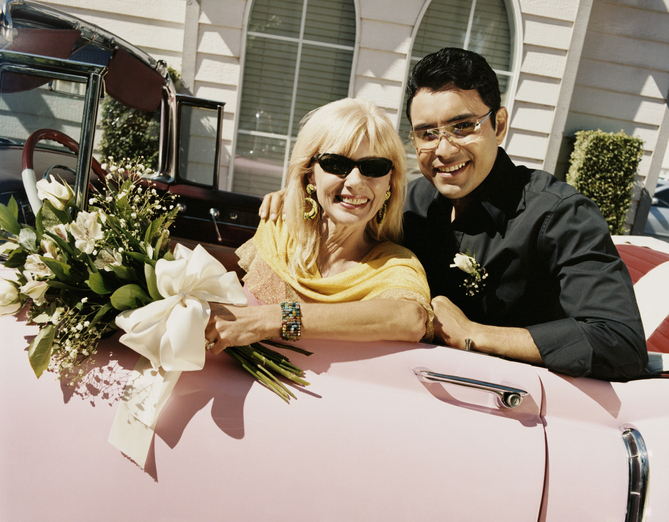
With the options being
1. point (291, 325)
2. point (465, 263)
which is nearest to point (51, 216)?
point (291, 325)

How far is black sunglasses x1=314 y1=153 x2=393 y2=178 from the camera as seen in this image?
1.67 metres

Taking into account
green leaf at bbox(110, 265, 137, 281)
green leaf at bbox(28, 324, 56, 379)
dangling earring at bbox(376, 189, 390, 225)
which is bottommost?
green leaf at bbox(28, 324, 56, 379)

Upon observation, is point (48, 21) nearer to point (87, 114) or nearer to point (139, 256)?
point (87, 114)

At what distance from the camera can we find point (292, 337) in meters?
1.29

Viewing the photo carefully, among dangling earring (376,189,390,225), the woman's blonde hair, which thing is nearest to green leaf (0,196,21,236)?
the woman's blonde hair

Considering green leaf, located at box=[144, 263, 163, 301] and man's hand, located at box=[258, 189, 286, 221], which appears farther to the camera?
man's hand, located at box=[258, 189, 286, 221]

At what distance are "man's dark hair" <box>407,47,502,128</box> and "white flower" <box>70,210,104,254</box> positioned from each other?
4.22 ft

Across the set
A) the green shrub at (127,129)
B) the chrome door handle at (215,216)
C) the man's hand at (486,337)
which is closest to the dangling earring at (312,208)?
the man's hand at (486,337)

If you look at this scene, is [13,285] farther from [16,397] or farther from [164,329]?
[164,329]

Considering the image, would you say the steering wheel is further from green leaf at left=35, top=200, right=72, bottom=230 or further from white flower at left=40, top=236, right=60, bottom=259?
white flower at left=40, top=236, right=60, bottom=259

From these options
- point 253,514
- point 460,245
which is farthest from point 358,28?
point 253,514

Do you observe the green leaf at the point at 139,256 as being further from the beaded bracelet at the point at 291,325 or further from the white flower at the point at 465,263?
the white flower at the point at 465,263

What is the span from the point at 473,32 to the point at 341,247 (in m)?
4.90

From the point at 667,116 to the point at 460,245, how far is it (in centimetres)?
559
